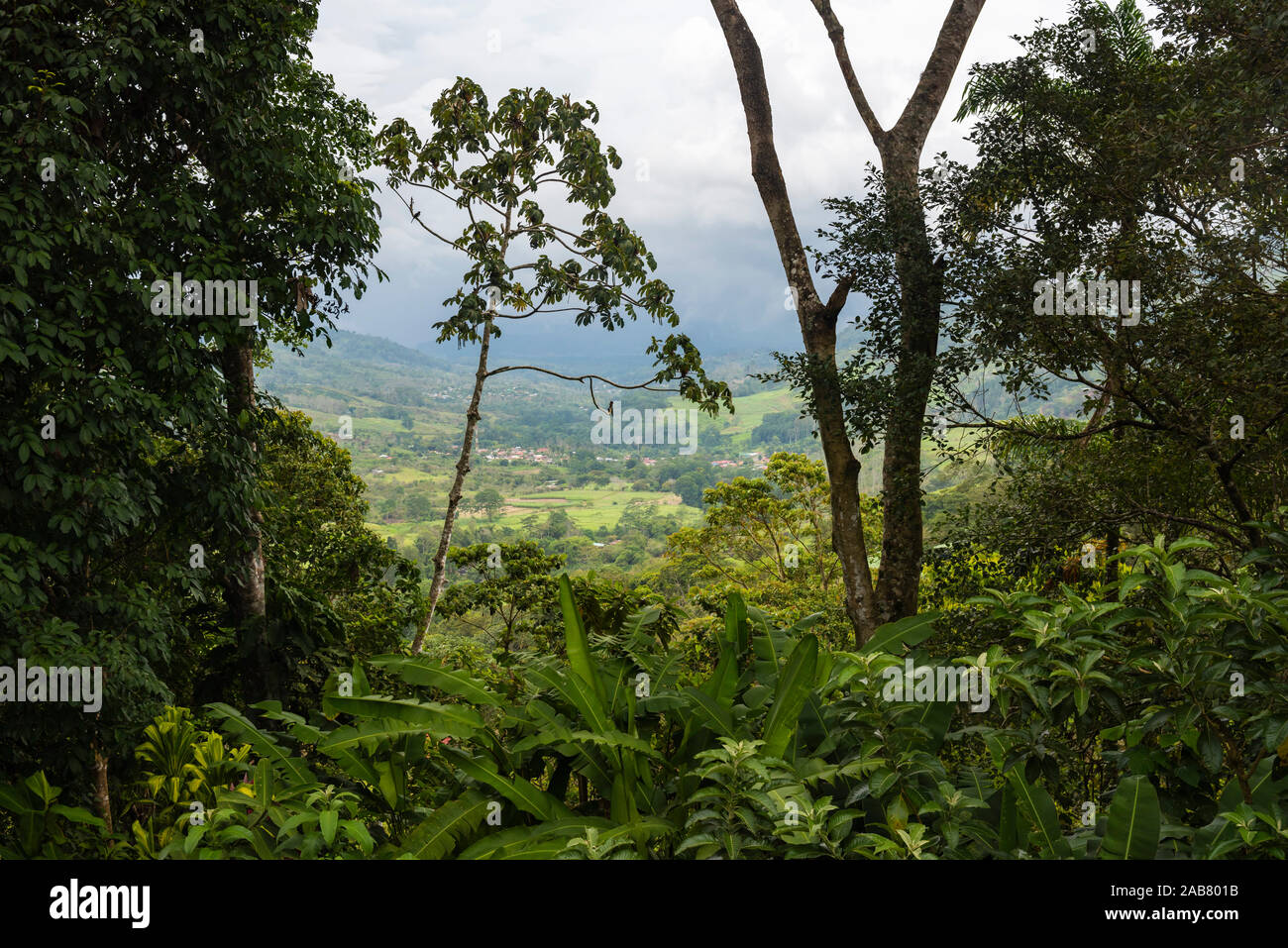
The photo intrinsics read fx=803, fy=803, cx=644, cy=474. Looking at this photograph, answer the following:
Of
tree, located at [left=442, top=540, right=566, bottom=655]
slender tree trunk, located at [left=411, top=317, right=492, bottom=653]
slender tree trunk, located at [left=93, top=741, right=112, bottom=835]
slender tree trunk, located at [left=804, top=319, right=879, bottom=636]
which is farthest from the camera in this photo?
slender tree trunk, located at [left=411, top=317, right=492, bottom=653]

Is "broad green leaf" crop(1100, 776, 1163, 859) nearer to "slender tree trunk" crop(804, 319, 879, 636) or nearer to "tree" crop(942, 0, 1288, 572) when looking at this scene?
"tree" crop(942, 0, 1288, 572)

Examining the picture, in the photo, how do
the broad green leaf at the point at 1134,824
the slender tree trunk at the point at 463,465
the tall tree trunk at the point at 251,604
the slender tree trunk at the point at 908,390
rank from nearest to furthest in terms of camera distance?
the broad green leaf at the point at 1134,824, the slender tree trunk at the point at 908,390, the tall tree trunk at the point at 251,604, the slender tree trunk at the point at 463,465

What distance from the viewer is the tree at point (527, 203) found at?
793 cm

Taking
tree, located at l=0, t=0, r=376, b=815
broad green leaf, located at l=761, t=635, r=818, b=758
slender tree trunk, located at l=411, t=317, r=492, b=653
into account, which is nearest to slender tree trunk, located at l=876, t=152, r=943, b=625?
slender tree trunk, located at l=411, t=317, r=492, b=653

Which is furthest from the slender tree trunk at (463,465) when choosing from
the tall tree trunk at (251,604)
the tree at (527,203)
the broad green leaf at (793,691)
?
the broad green leaf at (793,691)

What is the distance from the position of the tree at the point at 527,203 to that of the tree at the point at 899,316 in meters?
1.34

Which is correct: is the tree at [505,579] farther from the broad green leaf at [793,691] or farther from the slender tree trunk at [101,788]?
the broad green leaf at [793,691]

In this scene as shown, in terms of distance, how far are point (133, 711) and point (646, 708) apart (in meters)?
3.92

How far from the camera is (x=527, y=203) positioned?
8.12 metres

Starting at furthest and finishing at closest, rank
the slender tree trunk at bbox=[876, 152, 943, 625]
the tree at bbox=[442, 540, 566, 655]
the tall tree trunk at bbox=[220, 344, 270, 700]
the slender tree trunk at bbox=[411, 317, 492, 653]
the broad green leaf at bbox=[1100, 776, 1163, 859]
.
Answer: the slender tree trunk at bbox=[411, 317, 492, 653], the tree at bbox=[442, 540, 566, 655], the tall tree trunk at bbox=[220, 344, 270, 700], the slender tree trunk at bbox=[876, 152, 943, 625], the broad green leaf at bbox=[1100, 776, 1163, 859]

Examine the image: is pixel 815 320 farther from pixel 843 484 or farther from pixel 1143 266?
pixel 1143 266

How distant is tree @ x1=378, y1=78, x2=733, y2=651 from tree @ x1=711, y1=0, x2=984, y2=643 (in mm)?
1343

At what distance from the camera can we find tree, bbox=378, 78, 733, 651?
793 cm
